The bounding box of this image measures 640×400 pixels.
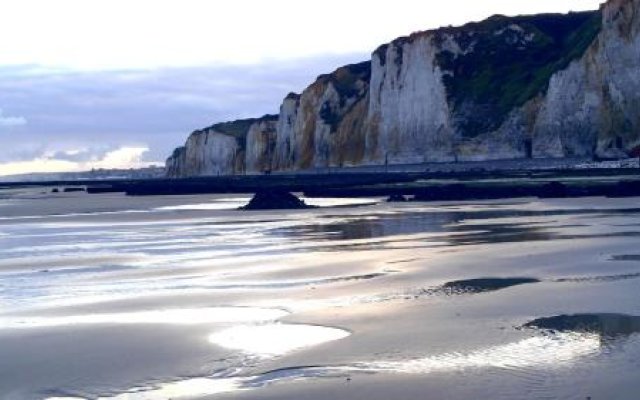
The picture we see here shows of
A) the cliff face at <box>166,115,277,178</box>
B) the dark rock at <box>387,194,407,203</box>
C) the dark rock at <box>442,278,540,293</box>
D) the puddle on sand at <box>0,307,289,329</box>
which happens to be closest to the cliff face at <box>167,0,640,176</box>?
the cliff face at <box>166,115,277,178</box>

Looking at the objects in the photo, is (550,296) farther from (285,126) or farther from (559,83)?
(285,126)

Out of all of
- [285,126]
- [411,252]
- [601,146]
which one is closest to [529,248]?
[411,252]

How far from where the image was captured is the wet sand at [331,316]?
9203 mm

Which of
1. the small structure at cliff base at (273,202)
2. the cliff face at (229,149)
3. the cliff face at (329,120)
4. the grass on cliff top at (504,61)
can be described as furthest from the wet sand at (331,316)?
the cliff face at (229,149)

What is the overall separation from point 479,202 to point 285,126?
84.9 meters

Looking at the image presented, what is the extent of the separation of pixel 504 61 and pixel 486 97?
8.69 metres

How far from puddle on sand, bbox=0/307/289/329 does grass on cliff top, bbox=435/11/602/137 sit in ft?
206

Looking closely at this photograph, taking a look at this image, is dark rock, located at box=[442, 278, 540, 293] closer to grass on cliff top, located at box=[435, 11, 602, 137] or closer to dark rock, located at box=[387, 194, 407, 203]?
dark rock, located at box=[387, 194, 407, 203]

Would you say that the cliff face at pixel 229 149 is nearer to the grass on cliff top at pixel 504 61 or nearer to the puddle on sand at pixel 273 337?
the grass on cliff top at pixel 504 61

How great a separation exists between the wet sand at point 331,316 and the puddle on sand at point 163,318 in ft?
0.13

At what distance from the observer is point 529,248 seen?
20.9 meters

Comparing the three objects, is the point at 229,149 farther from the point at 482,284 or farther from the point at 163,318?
the point at 163,318

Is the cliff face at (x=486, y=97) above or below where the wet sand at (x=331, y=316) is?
above

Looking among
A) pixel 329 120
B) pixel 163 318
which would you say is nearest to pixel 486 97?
pixel 329 120
